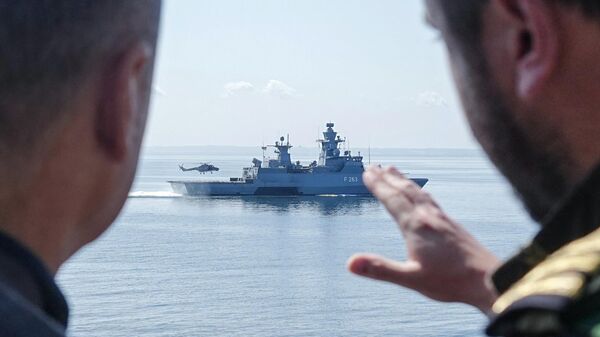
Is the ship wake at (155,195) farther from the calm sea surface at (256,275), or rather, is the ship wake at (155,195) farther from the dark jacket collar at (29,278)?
the dark jacket collar at (29,278)

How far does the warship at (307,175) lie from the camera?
4534cm

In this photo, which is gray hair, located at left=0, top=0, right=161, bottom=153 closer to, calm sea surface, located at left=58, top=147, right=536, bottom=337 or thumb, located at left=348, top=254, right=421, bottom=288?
thumb, located at left=348, top=254, right=421, bottom=288

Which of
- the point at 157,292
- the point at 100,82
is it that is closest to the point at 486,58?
the point at 100,82

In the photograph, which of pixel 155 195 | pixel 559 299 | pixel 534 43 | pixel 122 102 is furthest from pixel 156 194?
pixel 559 299

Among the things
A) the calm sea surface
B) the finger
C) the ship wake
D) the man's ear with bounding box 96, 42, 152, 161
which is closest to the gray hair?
the man's ear with bounding box 96, 42, 152, 161

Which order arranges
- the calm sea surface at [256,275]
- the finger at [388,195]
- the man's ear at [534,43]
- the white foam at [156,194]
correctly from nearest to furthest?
the man's ear at [534,43] < the finger at [388,195] < the calm sea surface at [256,275] < the white foam at [156,194]

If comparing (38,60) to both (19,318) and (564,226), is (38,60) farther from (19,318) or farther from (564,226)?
(564,226)

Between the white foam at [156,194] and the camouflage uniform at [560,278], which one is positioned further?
the white foam at [156,194]

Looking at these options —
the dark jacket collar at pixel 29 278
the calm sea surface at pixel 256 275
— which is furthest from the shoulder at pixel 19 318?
the calm sea surface at pixel 256 275

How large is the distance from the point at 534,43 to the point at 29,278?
0.42 metres

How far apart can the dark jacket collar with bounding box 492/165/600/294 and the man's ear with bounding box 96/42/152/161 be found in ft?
1.21

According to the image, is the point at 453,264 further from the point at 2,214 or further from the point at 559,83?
the point at 2,214

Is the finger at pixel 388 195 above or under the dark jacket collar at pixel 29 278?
above

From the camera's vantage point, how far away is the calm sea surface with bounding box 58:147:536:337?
88.8ft
